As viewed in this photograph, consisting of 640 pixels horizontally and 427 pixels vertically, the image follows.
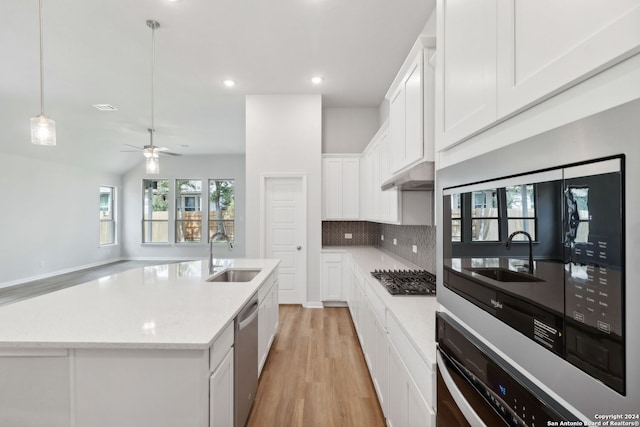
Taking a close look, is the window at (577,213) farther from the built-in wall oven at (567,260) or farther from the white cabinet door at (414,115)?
the white cabinet door at (414,115)

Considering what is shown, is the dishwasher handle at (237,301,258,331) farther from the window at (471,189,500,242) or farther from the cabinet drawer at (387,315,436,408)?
the window at (471,189,500,242)

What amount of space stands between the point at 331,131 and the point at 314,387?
13.2 feet

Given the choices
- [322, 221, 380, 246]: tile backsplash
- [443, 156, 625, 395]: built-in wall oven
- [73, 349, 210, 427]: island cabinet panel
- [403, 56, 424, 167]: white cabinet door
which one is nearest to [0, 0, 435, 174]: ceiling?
[403, 56, 424, 167]: white cabinet door

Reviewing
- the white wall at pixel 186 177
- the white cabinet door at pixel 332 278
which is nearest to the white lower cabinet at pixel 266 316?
the white cabinet door at pixel 332 278

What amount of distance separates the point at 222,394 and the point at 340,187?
147 inches

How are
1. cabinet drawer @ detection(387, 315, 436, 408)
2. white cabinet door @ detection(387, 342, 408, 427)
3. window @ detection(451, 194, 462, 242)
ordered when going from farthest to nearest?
white cabinet door @ detection(387, 342, 408, 427) < cabinet drawer @ detection(387, 315, 436, 408) < window @ detection(451, 194, 462, 242)

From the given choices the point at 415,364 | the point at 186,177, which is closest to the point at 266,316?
the point at 415,364

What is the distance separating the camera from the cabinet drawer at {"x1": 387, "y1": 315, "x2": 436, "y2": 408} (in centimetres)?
109

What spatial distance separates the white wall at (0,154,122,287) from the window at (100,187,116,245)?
361 millimetres

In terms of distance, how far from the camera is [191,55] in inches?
139

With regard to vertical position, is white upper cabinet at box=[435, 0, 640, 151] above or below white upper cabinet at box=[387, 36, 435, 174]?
below

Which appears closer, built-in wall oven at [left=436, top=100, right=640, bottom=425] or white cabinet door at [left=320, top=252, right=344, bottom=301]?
built-in wall oven at [left=436, top=100, right=640, bottom=425]

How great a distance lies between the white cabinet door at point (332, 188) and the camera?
4816 millimetres

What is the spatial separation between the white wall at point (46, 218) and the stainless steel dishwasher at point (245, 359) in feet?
22.1
